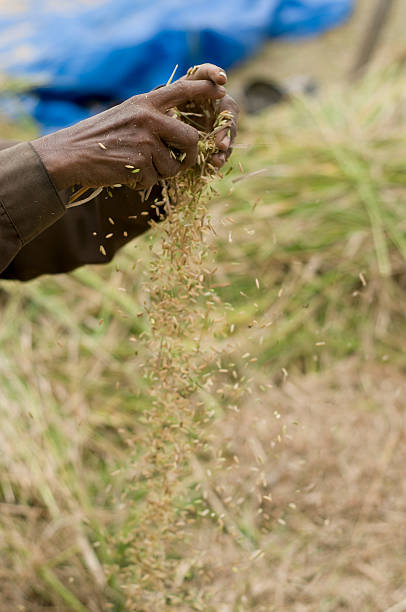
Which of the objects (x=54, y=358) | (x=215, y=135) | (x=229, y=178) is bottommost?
(x=54, y=358)

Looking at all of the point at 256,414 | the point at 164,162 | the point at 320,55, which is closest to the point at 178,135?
the point at 164,162

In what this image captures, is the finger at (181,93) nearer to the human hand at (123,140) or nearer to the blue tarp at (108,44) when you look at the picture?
the human hand at (123,140)

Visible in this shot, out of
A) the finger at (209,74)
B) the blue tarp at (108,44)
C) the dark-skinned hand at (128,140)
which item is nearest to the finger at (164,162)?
the dark-skinned hand at (128,140)

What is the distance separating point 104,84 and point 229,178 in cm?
167

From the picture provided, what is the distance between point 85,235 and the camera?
1.20 metres

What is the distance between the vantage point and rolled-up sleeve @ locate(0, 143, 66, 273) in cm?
85

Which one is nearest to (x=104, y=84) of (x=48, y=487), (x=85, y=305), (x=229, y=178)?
(x=229, y=178)

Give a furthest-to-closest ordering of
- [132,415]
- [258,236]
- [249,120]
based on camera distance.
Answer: [249,120], [258,236], [132,415]

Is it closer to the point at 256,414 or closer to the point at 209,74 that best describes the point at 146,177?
the point at 209,74

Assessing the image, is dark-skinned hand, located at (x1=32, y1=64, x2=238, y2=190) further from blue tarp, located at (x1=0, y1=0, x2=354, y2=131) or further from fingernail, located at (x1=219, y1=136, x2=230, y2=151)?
blue tarp, located at (x1=0, y1=0, x2=354, y2=131)

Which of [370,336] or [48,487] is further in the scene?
[370,336]

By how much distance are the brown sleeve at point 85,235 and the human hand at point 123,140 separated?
0.49ft

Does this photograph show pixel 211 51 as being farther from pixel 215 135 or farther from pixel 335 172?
pixel 215 135

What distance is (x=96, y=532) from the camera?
1.63 metres
